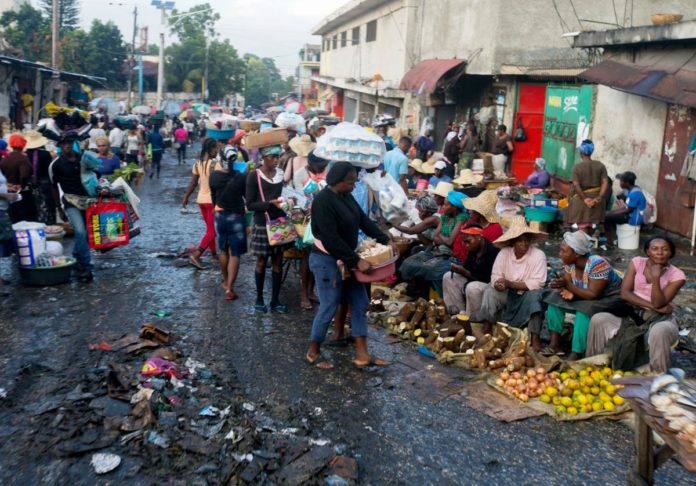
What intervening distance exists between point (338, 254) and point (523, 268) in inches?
72.1

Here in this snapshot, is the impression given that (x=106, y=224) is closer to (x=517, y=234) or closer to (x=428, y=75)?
(x=517, y=234)

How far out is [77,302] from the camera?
8180mm

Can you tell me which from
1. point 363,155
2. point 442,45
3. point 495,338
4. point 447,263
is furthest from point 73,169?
point 442,45

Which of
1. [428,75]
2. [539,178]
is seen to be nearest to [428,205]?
[539,178]

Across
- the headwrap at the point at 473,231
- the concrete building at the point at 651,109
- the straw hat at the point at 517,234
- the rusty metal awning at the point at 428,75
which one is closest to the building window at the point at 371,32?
the rusty metal awning at the point at 428,75

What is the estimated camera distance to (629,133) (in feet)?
43.9

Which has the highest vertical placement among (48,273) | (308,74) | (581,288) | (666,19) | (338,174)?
(308,74)

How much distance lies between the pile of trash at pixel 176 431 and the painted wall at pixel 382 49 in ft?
74.5

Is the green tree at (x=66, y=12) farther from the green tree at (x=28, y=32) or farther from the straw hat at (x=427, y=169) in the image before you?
the straw hat at (x=427, y=169)

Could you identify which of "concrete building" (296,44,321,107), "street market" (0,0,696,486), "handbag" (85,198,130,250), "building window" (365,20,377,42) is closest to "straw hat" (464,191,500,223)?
"street market" (0,0,696,486)

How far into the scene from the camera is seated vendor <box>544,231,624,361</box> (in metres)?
6.15

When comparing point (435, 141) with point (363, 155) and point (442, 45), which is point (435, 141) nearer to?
point (442, 45)

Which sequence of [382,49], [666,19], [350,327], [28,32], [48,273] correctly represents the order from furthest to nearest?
[28,32], [382,49], [666,19], [48,273], [350,327]

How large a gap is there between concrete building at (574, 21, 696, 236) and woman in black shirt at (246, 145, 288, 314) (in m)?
5.96
